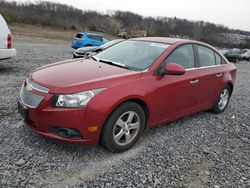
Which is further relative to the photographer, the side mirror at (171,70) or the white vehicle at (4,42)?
the white vehicle at (4,42)

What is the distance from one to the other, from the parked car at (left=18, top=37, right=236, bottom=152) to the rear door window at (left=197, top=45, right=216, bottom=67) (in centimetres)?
3

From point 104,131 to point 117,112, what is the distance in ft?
0.96

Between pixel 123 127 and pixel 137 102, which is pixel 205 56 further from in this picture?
pixel 123 127

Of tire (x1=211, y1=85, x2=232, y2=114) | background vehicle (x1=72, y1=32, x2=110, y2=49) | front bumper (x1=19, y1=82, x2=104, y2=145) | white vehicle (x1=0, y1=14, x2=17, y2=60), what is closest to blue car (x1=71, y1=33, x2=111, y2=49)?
background vehicle (x1=72, y1=32, x2=110, y2=49)

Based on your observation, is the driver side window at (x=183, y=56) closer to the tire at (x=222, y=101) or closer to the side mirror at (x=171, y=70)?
the side mirror at (x=171, y=70)

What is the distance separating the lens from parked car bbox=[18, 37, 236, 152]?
3156 mm

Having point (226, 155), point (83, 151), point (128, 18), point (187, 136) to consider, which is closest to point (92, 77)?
point (83, 151)

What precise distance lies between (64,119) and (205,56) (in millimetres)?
3209

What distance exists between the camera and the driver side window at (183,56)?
14.0 ft

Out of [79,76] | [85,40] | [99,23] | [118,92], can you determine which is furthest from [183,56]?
[99,23]

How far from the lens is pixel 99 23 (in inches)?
2564

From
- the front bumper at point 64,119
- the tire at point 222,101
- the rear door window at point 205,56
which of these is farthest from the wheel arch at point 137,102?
the tire at point 222,101

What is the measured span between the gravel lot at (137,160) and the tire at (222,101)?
0.87 meters

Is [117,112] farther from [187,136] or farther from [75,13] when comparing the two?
[75,13]
